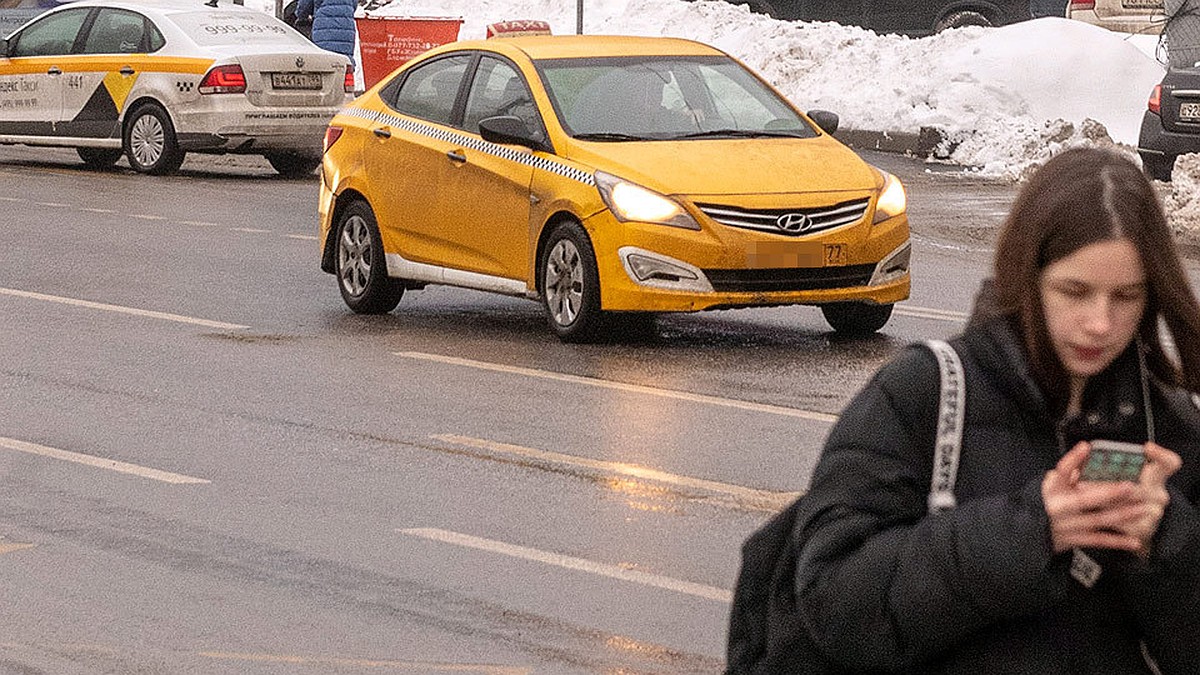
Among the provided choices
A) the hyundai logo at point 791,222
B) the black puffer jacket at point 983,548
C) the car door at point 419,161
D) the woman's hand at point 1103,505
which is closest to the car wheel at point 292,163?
the car door at point 419,161

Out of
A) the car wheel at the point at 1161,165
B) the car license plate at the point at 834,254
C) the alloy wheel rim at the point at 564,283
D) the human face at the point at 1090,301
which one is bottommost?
the car wheel at the point at 1161,165

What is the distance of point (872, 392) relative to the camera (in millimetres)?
2762

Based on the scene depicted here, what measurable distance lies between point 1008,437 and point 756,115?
32.8 feet

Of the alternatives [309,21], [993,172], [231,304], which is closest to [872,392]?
[231,304]

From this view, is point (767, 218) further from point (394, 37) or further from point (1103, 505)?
point (394, 37)

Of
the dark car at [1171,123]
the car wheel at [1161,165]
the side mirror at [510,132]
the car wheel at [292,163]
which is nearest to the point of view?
the side mirror at [510,132]

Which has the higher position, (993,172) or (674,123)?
(674,123)

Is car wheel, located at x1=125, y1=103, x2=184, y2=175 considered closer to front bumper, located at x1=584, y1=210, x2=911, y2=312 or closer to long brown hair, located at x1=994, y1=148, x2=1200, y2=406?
front bumper, located at x1=584, y1=210, x2=911, y2=312

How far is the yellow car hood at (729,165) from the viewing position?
37.4ft

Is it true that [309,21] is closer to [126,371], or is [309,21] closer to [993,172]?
[993,172]

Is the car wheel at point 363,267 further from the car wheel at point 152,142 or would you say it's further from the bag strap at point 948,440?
the bag strap at point 948,440

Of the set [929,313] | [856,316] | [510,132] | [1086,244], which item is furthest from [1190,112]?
[1086,244]

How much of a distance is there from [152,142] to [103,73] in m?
0.89

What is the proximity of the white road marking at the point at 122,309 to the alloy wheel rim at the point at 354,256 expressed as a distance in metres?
0.88
